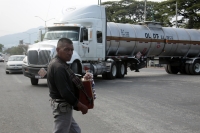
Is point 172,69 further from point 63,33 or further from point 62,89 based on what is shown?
point 62,89

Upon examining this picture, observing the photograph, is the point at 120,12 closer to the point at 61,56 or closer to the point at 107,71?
the point at 107,71

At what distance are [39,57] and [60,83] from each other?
11.4m

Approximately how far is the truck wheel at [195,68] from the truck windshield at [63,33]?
36.8 ft

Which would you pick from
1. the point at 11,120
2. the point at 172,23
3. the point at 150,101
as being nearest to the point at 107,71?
the point at 150,101

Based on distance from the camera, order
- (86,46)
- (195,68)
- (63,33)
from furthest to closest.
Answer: (195,68)
(86,46)
(63,33)

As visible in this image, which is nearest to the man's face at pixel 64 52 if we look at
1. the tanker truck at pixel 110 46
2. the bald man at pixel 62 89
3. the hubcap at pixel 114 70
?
the bald man at pixel 62 89

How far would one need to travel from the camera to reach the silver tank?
20062mm

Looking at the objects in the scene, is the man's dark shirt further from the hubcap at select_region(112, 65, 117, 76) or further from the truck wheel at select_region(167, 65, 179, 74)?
the truck wheel at select_region(167, 65, 179, 74)

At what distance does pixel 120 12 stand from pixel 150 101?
46.2 meters

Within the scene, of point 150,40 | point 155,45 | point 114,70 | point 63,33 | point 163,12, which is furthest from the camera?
point 163,12

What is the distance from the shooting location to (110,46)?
19.7m

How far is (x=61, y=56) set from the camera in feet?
12.9

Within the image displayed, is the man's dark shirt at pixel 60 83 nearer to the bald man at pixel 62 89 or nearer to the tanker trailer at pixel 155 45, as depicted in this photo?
the bald man at pixel 62 89

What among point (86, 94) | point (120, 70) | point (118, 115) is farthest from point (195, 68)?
point (86, 94)
